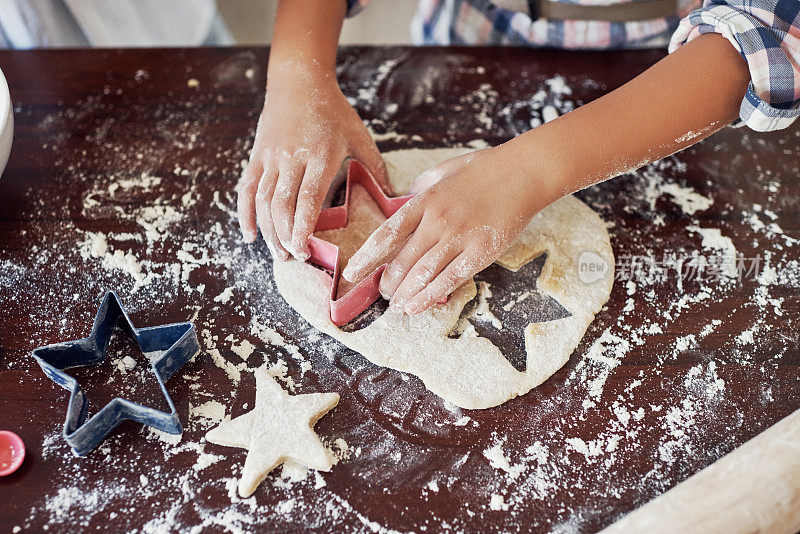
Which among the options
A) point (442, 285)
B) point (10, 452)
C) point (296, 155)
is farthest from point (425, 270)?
point (10, 452)

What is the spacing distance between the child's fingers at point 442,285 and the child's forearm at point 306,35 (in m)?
0.42

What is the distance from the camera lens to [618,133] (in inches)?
31.4

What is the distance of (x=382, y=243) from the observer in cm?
73

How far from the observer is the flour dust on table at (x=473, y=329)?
28.5 inches

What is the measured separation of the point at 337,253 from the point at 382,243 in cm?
7

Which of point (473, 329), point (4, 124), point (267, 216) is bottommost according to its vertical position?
point (473, 329)

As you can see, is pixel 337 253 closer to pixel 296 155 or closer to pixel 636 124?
pixel 296 155

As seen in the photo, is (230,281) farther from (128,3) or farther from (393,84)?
(128,3)

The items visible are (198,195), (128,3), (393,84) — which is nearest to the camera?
(198,195)

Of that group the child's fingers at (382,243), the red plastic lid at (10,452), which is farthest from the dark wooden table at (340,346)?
the child's fingers at (382,243)

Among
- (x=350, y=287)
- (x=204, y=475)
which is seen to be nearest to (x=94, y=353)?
(x=204, y=475)

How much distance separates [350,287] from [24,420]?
417mm

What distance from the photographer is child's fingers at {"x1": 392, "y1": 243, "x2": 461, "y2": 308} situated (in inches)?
29.1

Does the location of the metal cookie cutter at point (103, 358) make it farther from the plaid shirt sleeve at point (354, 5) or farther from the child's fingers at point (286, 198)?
the plaid shirt sleeve at point (354, 5)
